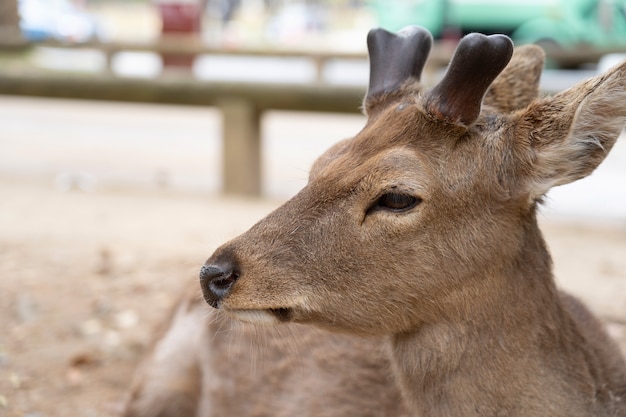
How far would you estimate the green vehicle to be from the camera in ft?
62.1

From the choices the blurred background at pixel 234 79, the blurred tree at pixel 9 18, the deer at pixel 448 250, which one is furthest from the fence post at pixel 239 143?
the blurred tree at pixel 9 18

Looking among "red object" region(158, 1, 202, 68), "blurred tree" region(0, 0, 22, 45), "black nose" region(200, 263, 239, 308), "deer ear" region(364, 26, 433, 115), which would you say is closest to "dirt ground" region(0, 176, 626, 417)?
"black nose" region(200, 263, 239, 308)

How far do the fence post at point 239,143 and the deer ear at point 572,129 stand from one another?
6.11m

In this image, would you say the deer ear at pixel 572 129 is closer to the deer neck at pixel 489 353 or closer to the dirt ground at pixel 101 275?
the deer neck at pixel 489 353

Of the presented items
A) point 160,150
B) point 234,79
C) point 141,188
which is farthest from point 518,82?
point 160,150

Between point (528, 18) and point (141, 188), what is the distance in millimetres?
12499

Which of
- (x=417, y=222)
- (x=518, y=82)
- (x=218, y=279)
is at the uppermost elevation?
(x=518, y=82)

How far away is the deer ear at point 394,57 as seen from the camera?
3.54 meters

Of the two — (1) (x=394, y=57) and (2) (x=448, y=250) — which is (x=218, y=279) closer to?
(2) (x=448, y=250)

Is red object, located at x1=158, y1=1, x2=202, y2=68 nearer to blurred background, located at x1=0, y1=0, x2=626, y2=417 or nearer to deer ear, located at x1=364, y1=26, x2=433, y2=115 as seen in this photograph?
blurred background, located at x1=0, y1=0, x2=626, y2=417

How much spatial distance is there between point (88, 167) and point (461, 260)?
8.79 meters

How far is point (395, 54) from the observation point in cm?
360

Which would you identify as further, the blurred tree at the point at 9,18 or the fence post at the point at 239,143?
the blurred tree at the point at 9,18

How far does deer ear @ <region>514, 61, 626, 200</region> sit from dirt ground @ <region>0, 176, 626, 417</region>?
141 cm
